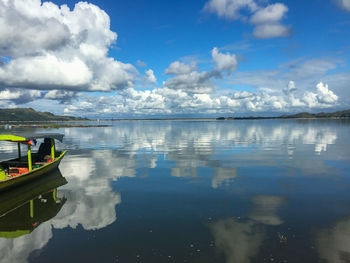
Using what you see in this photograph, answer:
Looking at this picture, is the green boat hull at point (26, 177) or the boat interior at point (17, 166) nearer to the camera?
the green boat hull at point (26, 177)

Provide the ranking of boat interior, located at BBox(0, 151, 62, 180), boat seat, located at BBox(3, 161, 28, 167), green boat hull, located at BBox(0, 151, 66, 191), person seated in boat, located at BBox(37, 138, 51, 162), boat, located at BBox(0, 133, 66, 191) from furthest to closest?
1. person seated in boat, located at BBox(37, 138, 51, 162)
2. boat seat, located at BBox(3, 161, 28, 167)
3. boat interior, located at BBox(0, 151, 62, 180)
4. boat, located at BBox(0, 133, 66, 191)
5. green boat hull, located at BBox(0, 151, 66, 191)

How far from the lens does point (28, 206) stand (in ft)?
58.6

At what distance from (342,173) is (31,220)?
30.8m

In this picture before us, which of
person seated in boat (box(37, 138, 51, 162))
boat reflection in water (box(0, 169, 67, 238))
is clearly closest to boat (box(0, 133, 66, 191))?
person seated in boat (box(37, 138, 51, 162))

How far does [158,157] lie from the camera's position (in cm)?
3797

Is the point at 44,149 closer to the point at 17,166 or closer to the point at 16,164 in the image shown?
the point at 16,164

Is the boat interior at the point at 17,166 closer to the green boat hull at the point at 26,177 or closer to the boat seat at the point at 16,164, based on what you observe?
the boat seat at the point at 16,164

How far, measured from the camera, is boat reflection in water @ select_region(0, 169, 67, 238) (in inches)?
565

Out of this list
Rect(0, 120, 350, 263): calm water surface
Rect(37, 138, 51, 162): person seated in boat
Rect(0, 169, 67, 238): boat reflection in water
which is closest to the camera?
Rect(0, 120, 350, 263): calm water surface

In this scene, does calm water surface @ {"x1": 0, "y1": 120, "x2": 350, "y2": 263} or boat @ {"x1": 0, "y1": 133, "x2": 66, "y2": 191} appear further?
boat @ {"x1": 0, "y1": 133, "x2": 66, "y2": 191}

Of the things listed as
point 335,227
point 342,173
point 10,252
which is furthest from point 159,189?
point 342,173

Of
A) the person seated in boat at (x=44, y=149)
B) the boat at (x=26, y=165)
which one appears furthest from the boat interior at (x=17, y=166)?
the person seated in boat at (x=44, y=149)

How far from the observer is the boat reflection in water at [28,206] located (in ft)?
47.1

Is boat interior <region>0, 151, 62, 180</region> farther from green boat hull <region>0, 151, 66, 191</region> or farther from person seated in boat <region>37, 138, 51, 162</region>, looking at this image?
green boat hull <region>0, 151, 66, 191</region>
